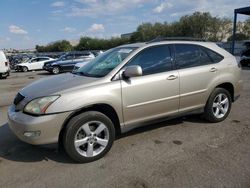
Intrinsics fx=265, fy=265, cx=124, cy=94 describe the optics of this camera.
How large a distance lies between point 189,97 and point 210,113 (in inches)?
28.5

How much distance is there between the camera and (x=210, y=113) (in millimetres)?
5168

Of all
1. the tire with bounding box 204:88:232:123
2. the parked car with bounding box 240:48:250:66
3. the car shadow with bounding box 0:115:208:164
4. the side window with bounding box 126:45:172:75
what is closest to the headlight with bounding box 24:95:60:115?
the car shadow with bounding box 0:115:208:164

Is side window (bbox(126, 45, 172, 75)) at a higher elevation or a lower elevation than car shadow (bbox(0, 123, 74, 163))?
higher

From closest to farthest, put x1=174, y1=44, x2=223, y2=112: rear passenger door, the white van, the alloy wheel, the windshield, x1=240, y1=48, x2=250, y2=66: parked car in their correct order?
the alloy wheel
the windshield
x1=174, y1=44, x2=223, y2=112: rear passenger door
the white van
x1=240, y1=48, x2=250, y2=66: parked car

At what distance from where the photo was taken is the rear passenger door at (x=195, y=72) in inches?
184

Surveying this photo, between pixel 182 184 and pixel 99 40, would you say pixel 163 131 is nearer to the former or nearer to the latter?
pixel 182 184

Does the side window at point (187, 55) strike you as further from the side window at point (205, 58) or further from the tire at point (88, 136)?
the tire at point (88, 136)

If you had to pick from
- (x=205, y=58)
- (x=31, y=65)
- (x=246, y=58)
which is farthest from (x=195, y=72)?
(x=31, y=65)

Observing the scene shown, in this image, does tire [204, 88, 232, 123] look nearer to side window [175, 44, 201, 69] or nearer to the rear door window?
the rear door window

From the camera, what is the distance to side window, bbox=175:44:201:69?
15.4 ft

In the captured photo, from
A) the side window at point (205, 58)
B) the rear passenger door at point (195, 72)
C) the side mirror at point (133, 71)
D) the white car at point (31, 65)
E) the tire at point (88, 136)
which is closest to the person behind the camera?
the tire at point (88, 136)

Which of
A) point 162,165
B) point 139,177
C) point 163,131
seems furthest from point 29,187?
point 163,131

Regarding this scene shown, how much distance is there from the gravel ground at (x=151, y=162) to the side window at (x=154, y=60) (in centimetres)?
121

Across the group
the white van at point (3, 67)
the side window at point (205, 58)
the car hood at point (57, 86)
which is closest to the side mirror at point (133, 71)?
the car hood at point (57, 86)
